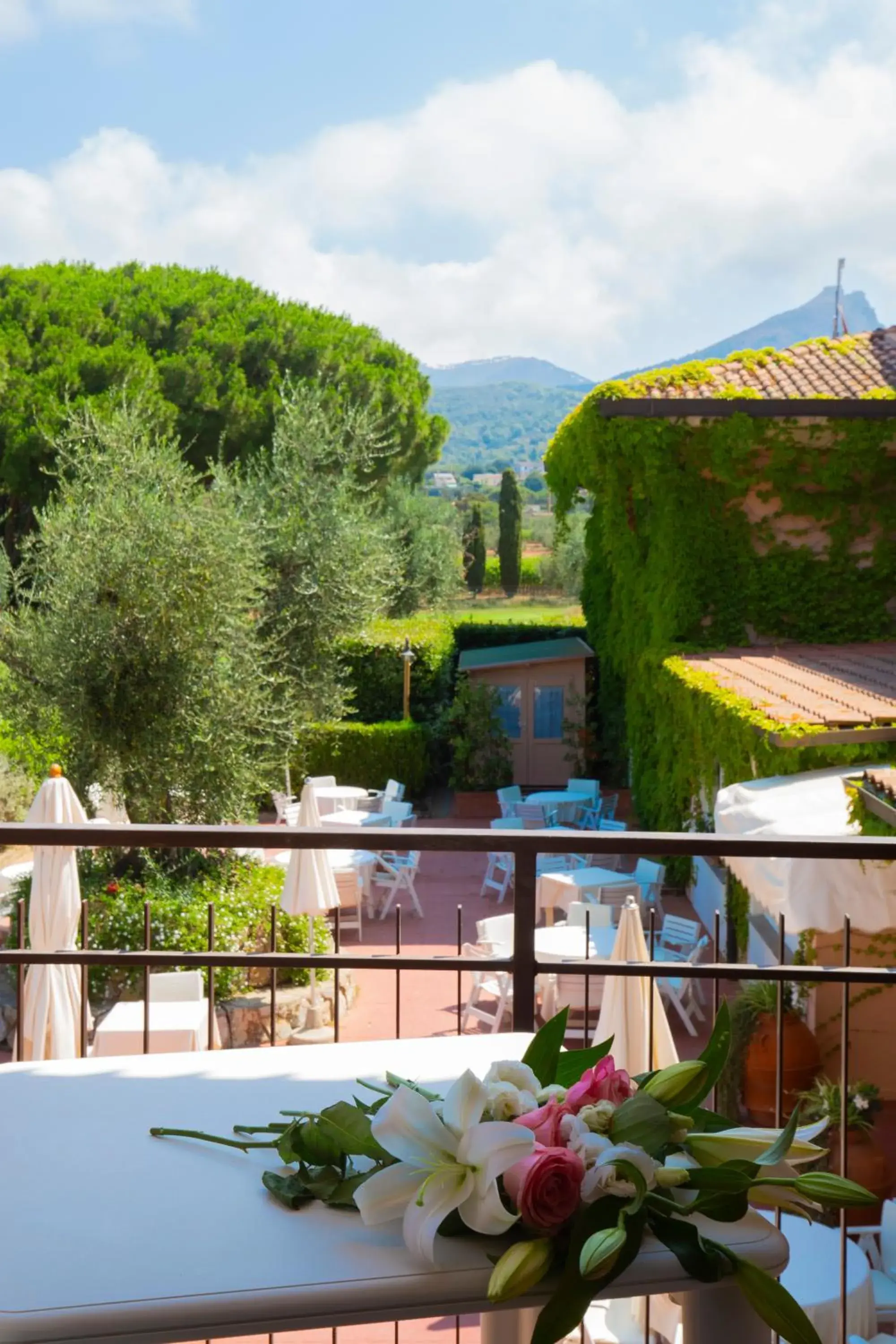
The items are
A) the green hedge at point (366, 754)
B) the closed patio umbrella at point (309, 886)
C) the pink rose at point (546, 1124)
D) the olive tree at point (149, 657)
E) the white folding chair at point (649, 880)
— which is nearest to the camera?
the pink rose at point (546, 1124)

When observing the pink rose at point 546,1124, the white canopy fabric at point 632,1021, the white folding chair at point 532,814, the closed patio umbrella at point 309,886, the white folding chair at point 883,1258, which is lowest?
the white folding chair at point 883,1258

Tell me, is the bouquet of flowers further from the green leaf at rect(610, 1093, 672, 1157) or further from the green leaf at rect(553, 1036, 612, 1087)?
the green leaf at rect(553, 1036, 612, 1087)

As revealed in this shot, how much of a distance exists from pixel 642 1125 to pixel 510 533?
180 feet

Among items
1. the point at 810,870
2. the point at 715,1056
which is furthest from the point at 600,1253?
the point at 810,870

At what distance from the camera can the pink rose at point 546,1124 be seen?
1283mm

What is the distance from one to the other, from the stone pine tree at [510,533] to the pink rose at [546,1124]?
53.0 metres

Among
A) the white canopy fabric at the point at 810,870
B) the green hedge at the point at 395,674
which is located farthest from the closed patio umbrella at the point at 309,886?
the green hedge at the point at 395,674

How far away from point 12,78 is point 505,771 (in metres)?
44.1

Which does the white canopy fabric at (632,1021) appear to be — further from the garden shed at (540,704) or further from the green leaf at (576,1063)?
the garden shed at (540,704)

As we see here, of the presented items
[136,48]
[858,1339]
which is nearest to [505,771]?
[136,48]

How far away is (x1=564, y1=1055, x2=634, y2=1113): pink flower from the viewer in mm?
1359

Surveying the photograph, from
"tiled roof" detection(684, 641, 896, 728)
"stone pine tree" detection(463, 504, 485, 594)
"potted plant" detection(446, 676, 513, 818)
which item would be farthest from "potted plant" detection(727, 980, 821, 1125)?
"stone pine tree" detection(463, 504, 485, 594)

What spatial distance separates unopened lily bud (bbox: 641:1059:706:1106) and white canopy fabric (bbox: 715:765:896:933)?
4.63m

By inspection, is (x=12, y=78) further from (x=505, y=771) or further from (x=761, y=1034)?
(x=761, y=1034)
